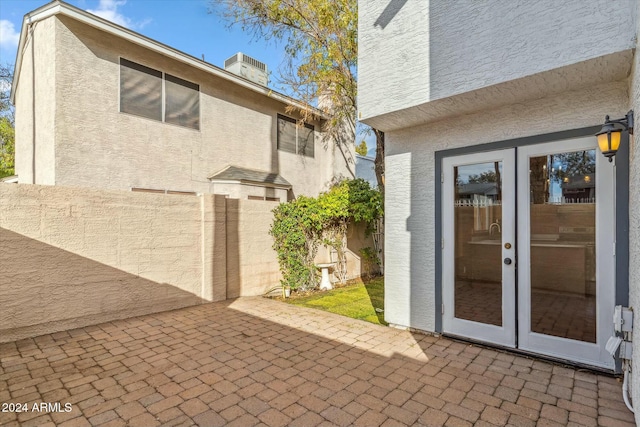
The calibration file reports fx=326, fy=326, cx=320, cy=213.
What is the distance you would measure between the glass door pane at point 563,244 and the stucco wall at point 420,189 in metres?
0.60

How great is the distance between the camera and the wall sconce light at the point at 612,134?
3.44 m

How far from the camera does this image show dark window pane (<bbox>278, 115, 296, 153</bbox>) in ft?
45.0

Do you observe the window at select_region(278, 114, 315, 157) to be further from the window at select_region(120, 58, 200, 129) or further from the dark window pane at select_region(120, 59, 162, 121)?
the dark window pane at select_region(120, 59, 162, 121)

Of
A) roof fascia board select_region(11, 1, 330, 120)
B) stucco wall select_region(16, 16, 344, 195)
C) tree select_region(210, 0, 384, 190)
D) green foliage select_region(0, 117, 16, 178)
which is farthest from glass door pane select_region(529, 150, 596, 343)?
green foliage select_region(0, 117, 16, 178)

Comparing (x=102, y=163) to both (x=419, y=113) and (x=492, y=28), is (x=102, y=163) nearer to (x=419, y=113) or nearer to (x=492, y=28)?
(x=419, y=113)

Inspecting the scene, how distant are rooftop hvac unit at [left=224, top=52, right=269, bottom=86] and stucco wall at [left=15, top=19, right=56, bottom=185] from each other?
6.34 m

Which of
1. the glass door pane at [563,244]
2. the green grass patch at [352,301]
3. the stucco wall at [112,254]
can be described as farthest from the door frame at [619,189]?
the stucco wall at [112,254]

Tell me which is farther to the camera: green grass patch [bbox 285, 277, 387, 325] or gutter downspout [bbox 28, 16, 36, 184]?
gutter downspout [bbox 28, 16, 36, 184]

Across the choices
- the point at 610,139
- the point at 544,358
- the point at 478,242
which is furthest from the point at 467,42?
the point at 544,358

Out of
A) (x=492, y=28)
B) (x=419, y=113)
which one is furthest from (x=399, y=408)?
(x=492, y=28)

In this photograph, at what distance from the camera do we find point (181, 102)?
34.1 ft

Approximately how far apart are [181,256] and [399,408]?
537 cm

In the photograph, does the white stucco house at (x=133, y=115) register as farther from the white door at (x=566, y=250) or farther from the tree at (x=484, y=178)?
the white door at (x=566, y=250)

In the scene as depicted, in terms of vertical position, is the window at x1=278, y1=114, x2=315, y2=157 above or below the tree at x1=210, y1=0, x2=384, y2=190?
below
